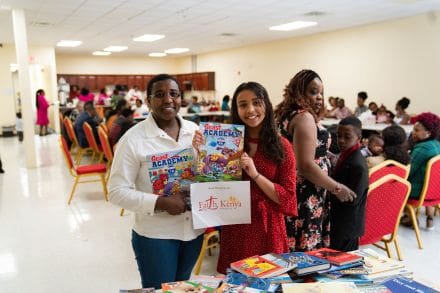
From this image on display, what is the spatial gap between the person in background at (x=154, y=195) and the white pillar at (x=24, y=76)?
6.76 meters

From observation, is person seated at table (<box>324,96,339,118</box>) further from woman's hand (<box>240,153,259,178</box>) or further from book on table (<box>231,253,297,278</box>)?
book on table (<box>231,253,297,278</box>)

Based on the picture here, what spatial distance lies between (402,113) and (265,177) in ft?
23.3

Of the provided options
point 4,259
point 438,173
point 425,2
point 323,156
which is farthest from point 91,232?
point 425,2

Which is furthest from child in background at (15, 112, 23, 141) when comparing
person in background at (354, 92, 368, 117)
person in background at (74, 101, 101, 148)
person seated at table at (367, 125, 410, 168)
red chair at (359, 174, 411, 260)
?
red chair at (359, 174, 411, 260)

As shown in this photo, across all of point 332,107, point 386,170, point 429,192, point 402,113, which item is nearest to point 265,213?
point 386,170

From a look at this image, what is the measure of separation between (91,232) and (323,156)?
299 centimetres

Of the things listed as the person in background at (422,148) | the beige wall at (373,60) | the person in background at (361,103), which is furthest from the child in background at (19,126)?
the person in background at (422,148)

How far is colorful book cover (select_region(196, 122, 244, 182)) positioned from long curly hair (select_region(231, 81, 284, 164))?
13 centimetres

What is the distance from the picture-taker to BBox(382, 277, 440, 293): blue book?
54.6 inches

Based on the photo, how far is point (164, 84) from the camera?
1.70 m

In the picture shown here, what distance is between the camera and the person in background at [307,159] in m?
2.14

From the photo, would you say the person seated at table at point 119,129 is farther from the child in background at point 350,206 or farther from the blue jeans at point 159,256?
the blue jeans at point 159,256

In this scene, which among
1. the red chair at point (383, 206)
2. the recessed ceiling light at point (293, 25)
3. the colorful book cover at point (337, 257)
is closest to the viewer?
the colorful book cover at point (337, 257)

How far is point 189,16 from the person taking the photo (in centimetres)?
795
